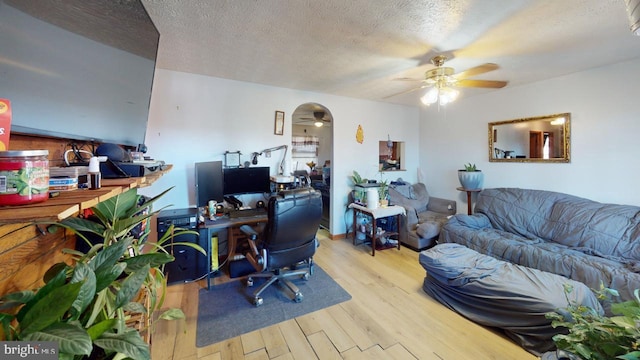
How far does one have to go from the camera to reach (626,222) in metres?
2.32

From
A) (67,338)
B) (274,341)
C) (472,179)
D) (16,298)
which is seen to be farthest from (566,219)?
(16,298)

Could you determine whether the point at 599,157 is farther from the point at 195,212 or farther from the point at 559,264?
the point at 195,212

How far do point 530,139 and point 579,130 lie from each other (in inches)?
18.2

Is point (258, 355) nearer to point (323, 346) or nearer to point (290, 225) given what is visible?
point (323, 346)

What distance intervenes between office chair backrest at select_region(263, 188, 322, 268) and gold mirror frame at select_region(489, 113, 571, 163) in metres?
3.03

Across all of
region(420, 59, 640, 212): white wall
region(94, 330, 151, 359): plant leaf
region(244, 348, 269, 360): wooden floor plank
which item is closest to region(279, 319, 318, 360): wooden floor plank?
region(244, 348, 269, 360): wooden floor plank

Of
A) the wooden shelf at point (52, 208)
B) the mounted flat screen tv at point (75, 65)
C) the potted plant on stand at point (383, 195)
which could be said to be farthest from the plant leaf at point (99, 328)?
the potted plant on stand at point (383, 195)

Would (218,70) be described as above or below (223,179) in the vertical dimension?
above

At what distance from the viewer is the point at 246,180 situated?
294cm

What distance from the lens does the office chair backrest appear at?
2016mm

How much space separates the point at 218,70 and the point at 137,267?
2563 millimetres

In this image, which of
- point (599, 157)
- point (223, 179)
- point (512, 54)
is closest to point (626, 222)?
point (599, 157)

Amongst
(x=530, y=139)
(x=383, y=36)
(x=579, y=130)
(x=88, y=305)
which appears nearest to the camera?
(x=88, y=305)

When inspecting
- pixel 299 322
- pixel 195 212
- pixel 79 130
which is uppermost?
pixel 79 130
